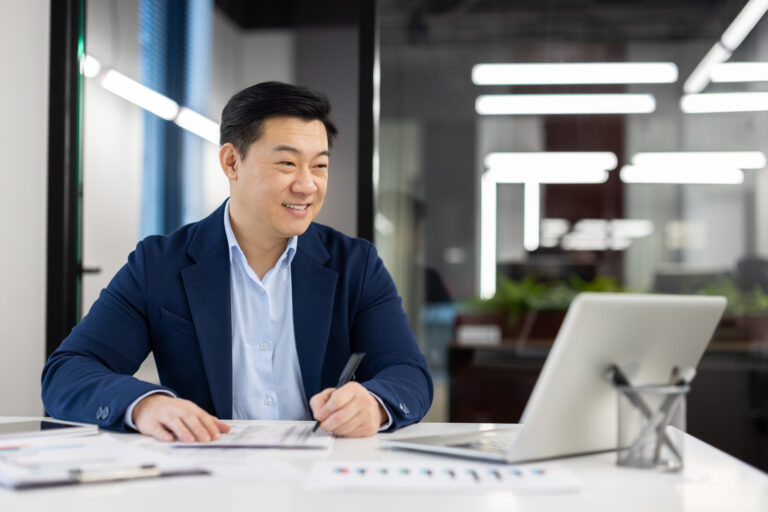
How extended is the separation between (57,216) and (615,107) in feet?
10.4

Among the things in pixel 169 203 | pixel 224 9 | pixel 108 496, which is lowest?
pixel 108 496

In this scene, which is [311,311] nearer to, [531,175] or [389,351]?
[389,351]

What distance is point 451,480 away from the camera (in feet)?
3.63

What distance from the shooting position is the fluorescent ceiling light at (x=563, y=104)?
4.85 meters

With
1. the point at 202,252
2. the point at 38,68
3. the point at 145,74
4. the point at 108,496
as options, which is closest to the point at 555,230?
the point at 145,74

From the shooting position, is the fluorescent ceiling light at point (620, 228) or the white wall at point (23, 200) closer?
the white wall at point (23, 200)

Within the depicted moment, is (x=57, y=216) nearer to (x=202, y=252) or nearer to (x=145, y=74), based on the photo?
(x=145, y=74)

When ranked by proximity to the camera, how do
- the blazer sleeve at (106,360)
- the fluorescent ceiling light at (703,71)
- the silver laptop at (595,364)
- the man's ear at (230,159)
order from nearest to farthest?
the silver laptop at (595,364) → the blazer sleeve at (106,360) → the man's ear at (230,159) → the fluorescent ceiling light at (703,71)

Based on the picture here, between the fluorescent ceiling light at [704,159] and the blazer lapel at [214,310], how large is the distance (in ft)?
11.8

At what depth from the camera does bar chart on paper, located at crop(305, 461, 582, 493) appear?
107 cm

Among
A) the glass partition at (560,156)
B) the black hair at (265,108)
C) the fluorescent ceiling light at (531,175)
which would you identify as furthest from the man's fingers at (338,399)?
the fluorescent ceiling light at (531,175)

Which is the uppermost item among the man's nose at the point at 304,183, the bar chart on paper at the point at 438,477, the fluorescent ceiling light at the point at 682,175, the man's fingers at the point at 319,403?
the fluorescent ceiling light at the point at 682,175

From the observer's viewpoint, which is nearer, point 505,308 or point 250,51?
point 250,51

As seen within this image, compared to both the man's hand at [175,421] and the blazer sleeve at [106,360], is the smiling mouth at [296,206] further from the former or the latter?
→ the man's hand at [175,421]
